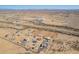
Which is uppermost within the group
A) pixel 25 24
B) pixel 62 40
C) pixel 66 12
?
pixel 66 12

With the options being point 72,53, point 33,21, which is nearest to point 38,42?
point 33,21

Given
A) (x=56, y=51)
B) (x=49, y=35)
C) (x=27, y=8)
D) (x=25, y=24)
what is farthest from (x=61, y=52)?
(x=27, y=8)

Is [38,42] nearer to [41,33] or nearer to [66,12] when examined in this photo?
[41,33]

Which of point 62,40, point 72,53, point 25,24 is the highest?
point 25,24

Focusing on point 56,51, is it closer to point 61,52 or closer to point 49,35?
point 61,52

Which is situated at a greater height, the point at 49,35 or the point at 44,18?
the point at 44,18

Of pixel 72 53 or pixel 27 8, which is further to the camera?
pixel 27 8
